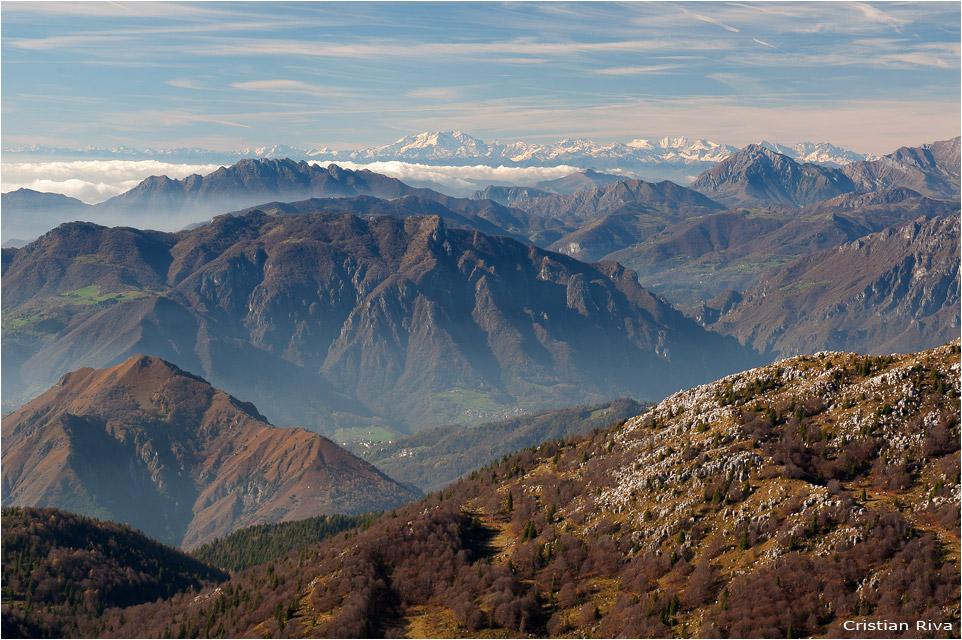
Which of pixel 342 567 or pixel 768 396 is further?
pixel 768 396

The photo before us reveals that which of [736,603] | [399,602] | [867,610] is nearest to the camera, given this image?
[867,610]

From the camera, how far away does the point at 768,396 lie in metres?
173

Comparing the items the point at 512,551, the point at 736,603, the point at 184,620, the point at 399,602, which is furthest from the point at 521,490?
the point at 184,620

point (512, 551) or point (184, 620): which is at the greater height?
point (512, 551)

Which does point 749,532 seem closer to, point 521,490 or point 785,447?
point 785,447

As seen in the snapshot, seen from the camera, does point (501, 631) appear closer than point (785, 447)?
Yes

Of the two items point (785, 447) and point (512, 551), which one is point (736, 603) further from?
point (512, 551)

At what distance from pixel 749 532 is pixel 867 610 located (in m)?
Answer: 24.8

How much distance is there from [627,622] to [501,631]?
21549 mm

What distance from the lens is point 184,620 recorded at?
18725 centimetres

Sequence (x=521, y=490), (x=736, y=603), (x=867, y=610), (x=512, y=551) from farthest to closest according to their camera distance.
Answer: (x=521, y=490)
(x=512, y=551)
(x=736, y=603)
(x=867, y=610)

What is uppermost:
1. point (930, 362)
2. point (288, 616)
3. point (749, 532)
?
point (930, 362)

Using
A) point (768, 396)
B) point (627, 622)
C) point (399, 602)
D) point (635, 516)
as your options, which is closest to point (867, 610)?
point (627, 622)

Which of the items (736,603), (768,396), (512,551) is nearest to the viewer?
(736,603)
